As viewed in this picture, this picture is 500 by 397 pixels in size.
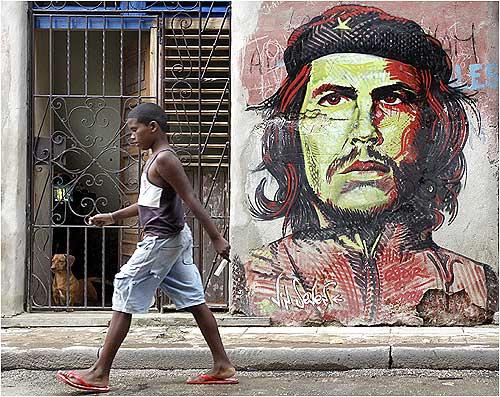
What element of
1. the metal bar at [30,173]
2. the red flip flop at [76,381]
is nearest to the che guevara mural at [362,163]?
the metal bar at [30,173]

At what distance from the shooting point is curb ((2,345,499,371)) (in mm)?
6906

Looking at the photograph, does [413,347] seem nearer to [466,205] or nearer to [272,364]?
[272,364]

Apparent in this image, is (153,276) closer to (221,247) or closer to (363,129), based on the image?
(221,247)

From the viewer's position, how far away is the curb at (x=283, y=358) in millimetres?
6906

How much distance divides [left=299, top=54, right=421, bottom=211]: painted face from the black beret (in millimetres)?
75

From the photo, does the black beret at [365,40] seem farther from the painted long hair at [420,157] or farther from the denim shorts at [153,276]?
the denim shorts at [153,276]

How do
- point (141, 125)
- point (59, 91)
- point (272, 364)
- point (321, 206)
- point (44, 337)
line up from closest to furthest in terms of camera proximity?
point (141, 125) → point (272, 364) → point (44, 337) → point (321, 206) → point (59, 91)

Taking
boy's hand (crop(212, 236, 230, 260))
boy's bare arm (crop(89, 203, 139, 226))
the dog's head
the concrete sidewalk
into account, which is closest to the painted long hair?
the concrete sidewalk

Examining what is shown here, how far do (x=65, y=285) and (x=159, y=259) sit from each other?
114 inches

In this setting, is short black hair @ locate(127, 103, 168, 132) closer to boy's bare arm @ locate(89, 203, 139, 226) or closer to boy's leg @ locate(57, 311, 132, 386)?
boy's bare arm @ locate(89, 203, 139, 226)

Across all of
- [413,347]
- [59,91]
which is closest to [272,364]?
[413,347]

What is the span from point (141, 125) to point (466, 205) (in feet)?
10.4

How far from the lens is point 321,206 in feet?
27.0
